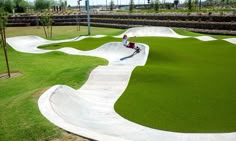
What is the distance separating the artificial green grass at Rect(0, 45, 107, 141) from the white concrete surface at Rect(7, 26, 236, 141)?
0.52 metres

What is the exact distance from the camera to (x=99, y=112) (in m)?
12.5

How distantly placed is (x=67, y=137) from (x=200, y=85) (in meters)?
9.67

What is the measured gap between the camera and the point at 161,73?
18.2 m

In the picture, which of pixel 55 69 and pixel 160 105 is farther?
pixel 55 69

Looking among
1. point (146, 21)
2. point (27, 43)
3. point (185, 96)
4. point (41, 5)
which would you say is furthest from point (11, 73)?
point (41, 5)

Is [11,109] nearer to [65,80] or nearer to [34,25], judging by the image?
[65,80]

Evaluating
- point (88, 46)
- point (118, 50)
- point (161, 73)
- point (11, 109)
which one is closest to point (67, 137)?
point (11, 109)

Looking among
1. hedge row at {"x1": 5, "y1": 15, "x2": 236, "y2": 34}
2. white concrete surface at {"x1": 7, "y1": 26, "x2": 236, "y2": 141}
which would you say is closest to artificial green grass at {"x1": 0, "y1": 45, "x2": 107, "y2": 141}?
white concrete surface at {"x1": 7, "y1": 26, "x2": 236, "y2": 141}

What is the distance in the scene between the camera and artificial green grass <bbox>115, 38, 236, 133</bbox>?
35.2 feet

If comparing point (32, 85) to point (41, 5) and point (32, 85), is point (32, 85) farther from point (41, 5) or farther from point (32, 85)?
point (41, 5)

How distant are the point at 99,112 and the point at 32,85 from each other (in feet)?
32.0

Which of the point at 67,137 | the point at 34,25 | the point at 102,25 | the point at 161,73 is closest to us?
the point at 67,137

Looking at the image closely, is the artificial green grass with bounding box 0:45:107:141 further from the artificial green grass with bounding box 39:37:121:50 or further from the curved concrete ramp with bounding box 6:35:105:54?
the artificial green grass with bounding box 39:37:121:50

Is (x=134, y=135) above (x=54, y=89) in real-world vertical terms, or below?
below
